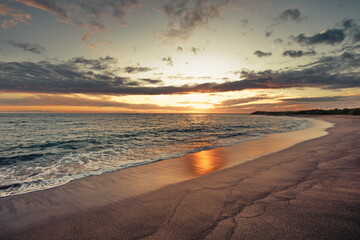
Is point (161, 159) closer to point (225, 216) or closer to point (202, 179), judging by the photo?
point (202, 179)

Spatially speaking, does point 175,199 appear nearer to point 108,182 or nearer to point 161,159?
point 108,182

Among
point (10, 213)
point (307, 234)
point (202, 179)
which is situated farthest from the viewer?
point (202, 179)

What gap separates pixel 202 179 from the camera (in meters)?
6.82

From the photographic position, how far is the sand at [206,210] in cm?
330

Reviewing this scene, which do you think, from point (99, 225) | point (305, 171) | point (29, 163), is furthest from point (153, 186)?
point (29, 163)

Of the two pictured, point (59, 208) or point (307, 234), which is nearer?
point (307, 234)

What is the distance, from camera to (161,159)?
11.2 metres

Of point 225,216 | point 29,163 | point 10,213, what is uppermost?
point 225,216

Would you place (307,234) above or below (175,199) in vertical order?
above

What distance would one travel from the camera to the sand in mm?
3301

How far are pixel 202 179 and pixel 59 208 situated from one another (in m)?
4.78

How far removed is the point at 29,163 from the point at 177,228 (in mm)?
12241

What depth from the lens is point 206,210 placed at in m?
4.14

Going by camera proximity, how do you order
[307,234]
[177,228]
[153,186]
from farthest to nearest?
[153,186], [177,228], [307,234]
